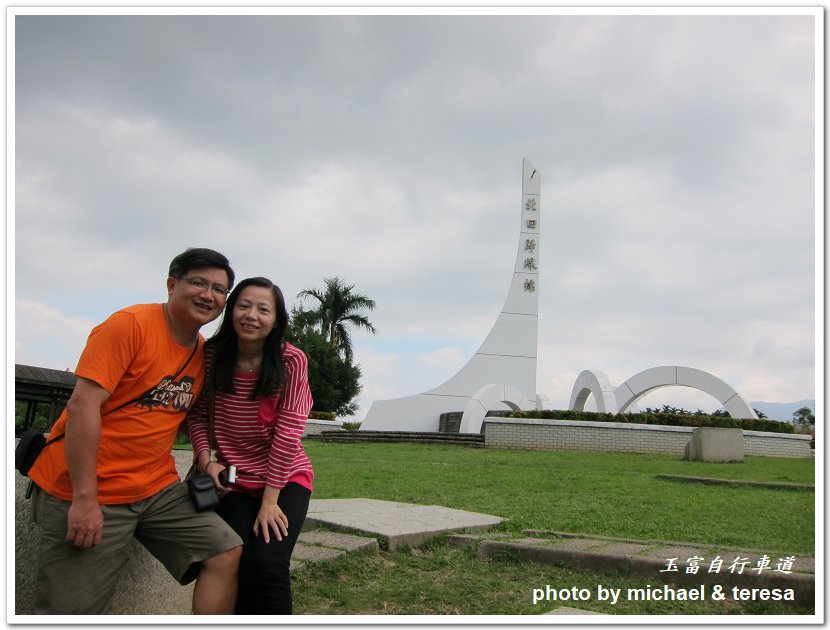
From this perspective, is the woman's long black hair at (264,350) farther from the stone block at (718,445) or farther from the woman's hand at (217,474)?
the stone block at (718,445)

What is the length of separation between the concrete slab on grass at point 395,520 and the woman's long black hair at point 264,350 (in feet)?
5.18

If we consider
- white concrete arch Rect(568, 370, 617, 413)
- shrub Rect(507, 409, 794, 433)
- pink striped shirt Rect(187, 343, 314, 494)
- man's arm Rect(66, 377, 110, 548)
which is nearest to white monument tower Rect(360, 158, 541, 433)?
white concrete arch Rect(568, 370, 617, 413)

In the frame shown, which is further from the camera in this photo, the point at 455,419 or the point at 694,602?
the point at 455,419

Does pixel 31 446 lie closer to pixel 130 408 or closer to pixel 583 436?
pixel 130 408

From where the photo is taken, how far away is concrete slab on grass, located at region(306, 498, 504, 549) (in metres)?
3.78

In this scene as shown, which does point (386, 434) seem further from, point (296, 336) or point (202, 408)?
point (202, 408)

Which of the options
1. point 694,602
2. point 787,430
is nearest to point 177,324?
point 694,602

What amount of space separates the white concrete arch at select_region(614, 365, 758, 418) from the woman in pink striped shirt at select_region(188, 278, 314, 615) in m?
18.2

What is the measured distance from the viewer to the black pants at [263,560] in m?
2.28

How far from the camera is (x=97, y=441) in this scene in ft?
6.95

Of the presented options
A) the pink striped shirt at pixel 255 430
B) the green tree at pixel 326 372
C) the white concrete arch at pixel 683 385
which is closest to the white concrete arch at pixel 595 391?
the white concrete arch at pixel 683 385

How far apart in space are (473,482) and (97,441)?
5.63m

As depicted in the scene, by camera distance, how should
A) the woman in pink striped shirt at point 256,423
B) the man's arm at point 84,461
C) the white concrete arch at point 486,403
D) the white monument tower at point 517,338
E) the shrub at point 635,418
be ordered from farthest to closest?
the white monument tower at point 517,338, the white concrete arch at point 486,403, the shrub at point 635,418, the woman in pink striped shirt at point 256,423, the man's arm at point 84,461

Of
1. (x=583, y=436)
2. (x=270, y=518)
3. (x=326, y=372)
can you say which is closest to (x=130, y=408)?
(x=270, y=518)
